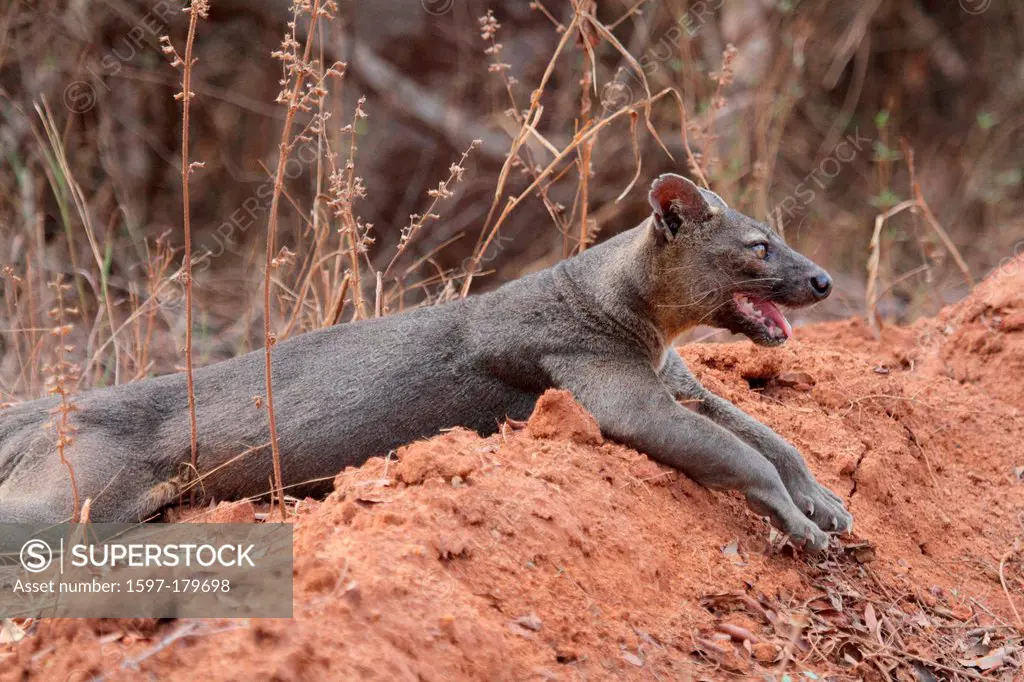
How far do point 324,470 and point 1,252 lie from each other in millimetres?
4657

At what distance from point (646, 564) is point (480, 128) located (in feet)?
30.3

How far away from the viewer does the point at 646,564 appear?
4.08 meters

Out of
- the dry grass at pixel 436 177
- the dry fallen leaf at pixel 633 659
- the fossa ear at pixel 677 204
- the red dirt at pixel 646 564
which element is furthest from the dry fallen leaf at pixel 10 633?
the dry grass at pixel 436 177

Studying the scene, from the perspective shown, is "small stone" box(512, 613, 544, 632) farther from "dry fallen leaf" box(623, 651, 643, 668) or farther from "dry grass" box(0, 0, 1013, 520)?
"dry grass" box(0, 0, 1013, 520)

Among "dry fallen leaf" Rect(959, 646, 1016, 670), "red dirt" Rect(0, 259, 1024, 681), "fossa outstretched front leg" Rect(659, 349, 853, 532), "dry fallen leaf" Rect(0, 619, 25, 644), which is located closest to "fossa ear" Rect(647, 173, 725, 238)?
"fossa outstretched front leg" Rect(659, 349, 853, 532)

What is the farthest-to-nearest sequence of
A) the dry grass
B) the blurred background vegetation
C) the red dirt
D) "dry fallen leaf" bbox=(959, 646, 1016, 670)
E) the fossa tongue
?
1. the blurred background vegetation
2. the dry grass
3. the fossa tongue
4. "dry fallen leaf" bbox=(959, 646, 1016, 670)
5. the red dirt

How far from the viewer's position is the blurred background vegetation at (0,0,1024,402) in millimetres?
10836

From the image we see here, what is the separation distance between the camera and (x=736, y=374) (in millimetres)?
6016

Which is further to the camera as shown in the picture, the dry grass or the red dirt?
the dry grass

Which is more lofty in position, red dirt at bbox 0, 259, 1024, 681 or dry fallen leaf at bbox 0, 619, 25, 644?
red dirt at bbox 0, 259, 1024, 681

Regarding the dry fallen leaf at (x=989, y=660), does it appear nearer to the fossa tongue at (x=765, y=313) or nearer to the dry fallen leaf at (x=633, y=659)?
the dry fallen leaf at (x=633, y=659)

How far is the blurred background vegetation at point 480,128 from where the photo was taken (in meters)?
10.8

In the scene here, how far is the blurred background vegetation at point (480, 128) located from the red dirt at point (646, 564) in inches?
142

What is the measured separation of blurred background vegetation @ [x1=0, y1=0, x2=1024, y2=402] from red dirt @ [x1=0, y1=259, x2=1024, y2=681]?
142 inches
